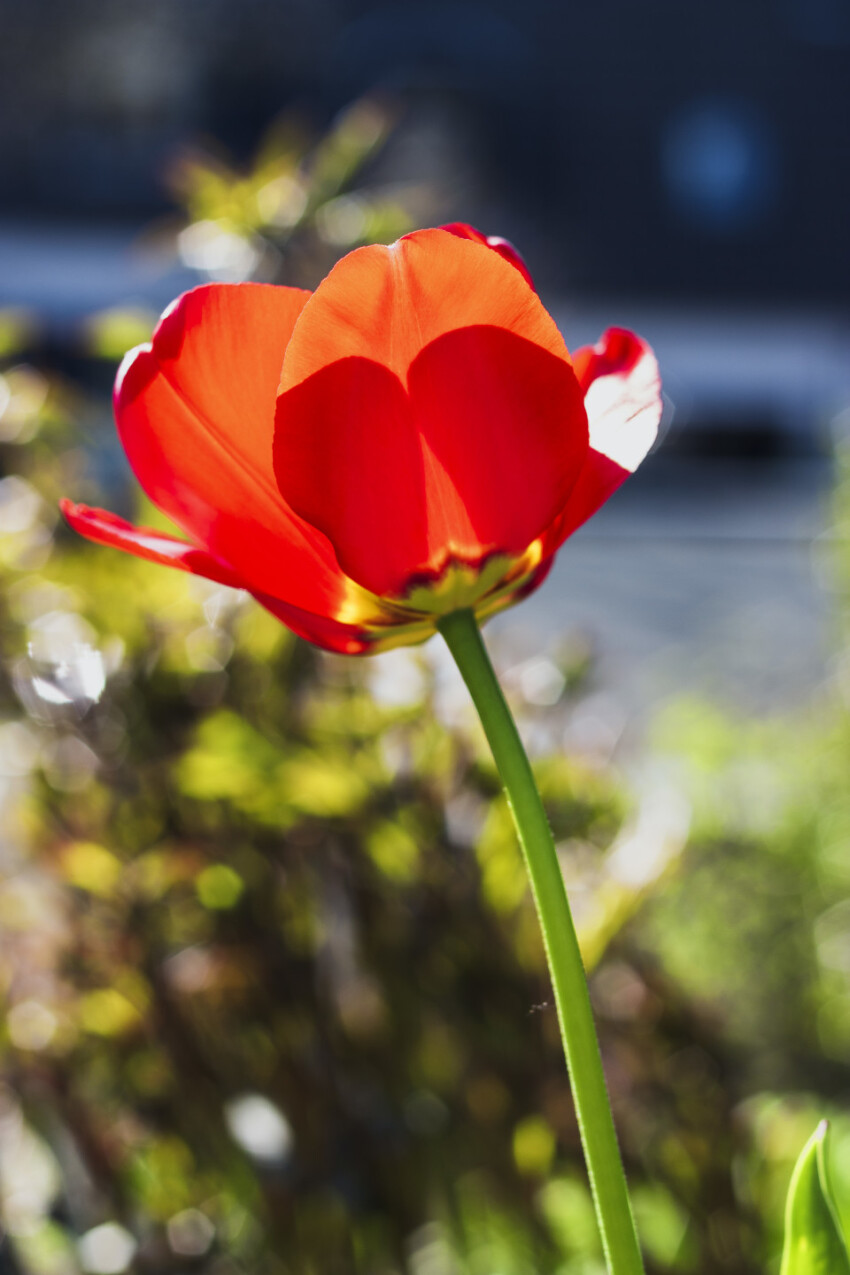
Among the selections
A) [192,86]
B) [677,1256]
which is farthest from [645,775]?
[192,86]

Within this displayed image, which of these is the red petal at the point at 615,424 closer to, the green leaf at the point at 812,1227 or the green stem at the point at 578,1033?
the green stem at the point at 578,1033

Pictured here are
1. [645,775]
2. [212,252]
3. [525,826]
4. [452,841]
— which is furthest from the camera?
[645,775]

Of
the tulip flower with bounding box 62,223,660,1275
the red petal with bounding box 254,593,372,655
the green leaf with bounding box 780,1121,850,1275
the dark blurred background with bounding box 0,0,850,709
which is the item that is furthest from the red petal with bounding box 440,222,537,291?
the dark blurred background with bounding box 0,0,850,709

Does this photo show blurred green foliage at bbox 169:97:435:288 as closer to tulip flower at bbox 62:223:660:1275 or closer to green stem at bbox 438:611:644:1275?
tulip flower at bbox 62:223:660:1275

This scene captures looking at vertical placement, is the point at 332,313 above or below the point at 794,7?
below

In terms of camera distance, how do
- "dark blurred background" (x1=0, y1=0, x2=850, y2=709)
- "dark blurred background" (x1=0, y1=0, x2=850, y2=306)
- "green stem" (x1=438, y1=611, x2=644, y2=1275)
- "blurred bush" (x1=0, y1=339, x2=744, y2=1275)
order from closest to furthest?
"green stem" (x1=438, y1=611, x2=644, y2=1275)
"blurred bush" (x1=0, y1=339, x2=744, y2=1275)
"dark blurred background" (x1=0, y1=0, x2=850, y2=709)
"dark blurred background" (x1=0, y1=0, x2=850, y2=306)

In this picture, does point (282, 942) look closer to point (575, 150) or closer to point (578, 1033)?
point (578, 1033)

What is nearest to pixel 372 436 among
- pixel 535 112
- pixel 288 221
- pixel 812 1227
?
pixel 812 1227

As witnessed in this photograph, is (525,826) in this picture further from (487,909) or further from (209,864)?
(209,864)
